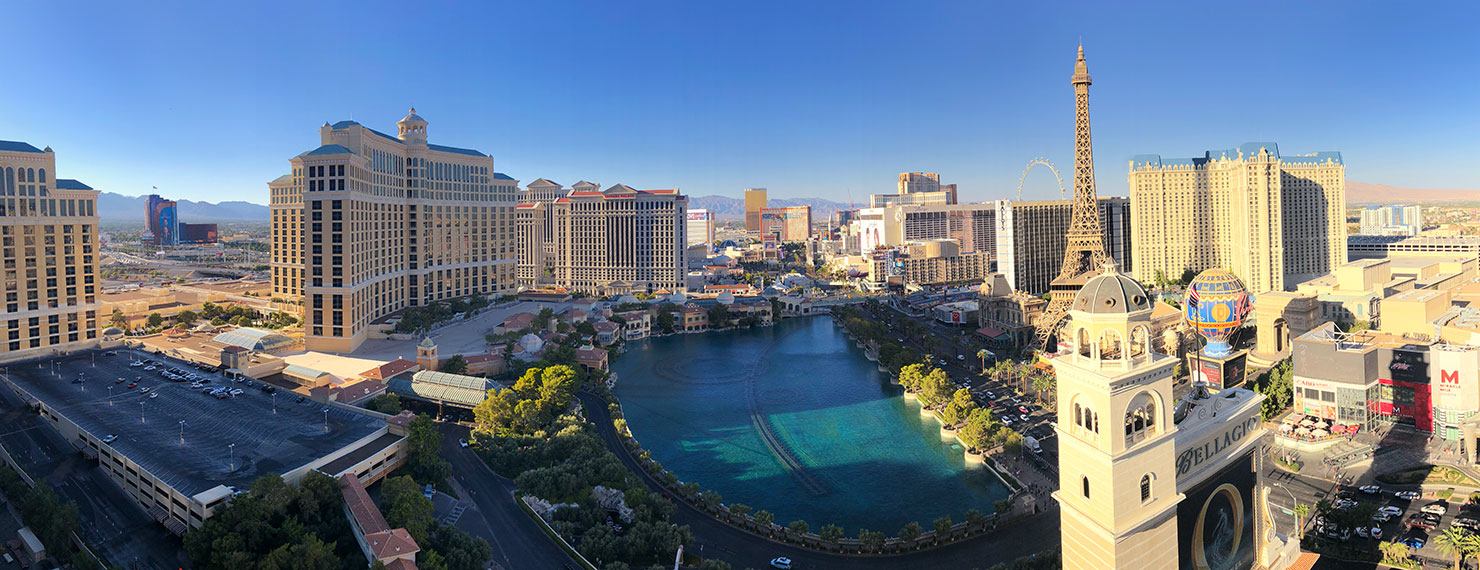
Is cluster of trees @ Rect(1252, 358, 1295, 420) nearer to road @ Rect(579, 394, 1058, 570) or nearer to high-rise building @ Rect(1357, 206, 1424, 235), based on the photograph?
road @ Rect(579, 394, 1058, 570)

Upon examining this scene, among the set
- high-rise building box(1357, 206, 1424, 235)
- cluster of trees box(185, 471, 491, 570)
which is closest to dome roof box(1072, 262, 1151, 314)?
cluster of trees box(185, 471, 491, 570)

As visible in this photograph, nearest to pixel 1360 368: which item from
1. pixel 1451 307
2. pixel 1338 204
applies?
pixel 1451 307

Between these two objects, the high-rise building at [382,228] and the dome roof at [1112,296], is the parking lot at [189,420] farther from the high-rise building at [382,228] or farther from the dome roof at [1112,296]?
the dome roof at [1112,296]

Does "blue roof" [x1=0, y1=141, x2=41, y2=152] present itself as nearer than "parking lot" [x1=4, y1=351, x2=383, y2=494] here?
No

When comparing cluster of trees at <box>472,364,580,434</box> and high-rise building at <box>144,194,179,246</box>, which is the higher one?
high-rise building at <box>144,194,179,246</box>

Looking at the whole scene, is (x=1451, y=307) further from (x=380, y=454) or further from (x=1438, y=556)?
(x=380, y=454)

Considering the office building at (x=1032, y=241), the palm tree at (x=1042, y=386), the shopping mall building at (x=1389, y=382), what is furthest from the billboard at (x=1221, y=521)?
the office building at (x=1032, y=241)
